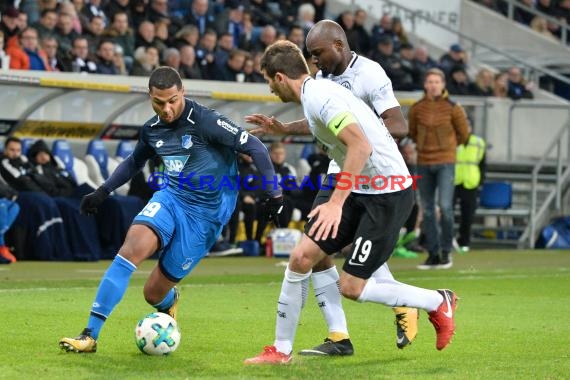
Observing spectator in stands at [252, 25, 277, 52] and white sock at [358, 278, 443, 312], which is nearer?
white sock at [358, 278, 443, 312]

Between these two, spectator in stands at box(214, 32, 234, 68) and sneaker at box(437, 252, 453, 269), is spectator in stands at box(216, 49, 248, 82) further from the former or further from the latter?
sneaker at box(437, 252, 453, 269)

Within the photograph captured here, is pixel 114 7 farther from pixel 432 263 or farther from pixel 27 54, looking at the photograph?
pixel 432 263

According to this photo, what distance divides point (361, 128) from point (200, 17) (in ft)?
47.7

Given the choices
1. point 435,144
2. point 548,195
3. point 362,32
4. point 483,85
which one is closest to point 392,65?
point 362,32

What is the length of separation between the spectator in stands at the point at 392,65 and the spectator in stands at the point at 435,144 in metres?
5.52

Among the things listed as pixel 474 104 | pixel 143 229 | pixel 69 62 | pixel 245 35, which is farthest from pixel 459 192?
pixel 143 229

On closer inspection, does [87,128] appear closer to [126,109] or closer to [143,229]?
[126,109]

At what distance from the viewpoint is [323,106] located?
749 centimetres

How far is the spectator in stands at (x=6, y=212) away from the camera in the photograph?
53.7 feet

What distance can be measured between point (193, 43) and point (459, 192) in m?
4.78

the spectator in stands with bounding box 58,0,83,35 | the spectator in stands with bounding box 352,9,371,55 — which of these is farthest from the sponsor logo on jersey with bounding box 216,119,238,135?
the spectator in stands with bounding box 352,9,371,55

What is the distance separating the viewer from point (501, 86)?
24.5m

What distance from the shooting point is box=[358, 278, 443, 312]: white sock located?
7.97 m

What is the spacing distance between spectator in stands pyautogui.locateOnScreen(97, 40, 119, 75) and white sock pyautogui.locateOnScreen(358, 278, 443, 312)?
37.9 feet
